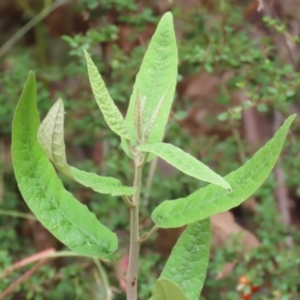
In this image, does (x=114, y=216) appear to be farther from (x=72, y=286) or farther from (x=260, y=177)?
(x=260, y=177)

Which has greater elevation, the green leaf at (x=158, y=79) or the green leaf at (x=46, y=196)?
the green leaf at (x=158, y=79)

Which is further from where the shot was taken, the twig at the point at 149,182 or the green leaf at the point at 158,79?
the twig at the point at 149,182

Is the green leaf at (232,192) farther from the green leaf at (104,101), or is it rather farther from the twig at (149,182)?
the twig at (149,182)

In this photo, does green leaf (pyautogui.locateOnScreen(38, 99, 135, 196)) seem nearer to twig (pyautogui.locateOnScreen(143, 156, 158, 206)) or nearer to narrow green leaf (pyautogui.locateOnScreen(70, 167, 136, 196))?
narrow green leaf (pyautogui.locateOnScreen(70, 167, 136, 196))

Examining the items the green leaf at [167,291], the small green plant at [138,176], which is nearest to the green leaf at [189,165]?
the small green plant at [138,176]

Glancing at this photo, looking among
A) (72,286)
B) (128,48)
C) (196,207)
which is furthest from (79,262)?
(196,207)

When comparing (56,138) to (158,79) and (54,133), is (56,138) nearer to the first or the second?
(54,133)

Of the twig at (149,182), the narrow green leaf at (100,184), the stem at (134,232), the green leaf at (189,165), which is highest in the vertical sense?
the green leaf at (189,165)

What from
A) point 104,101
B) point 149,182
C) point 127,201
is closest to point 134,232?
point 127,201

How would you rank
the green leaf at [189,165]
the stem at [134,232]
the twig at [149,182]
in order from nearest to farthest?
the green leaf at [189,165] < the stem at [134,232] < the twig at [149,182]
